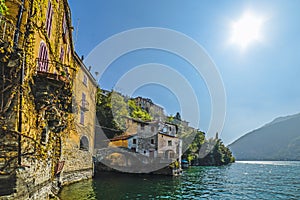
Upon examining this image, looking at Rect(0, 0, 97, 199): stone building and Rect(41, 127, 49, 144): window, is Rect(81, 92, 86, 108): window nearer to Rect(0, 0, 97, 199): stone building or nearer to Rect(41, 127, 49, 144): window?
Rect(0, 0, 97, 199): stone building

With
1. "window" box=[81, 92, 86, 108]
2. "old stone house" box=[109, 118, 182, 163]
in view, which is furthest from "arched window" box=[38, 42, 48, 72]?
"old stone house" box=[109, 118, 182, 163]

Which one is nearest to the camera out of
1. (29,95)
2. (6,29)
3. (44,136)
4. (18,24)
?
(6,29)

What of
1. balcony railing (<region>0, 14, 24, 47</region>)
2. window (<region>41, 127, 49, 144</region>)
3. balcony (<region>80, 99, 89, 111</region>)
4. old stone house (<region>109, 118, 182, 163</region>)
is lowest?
old stone house (<region>109, 118, 182, 163</region>)

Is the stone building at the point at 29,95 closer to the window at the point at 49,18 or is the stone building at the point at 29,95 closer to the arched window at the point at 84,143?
the window at the point at 49,18

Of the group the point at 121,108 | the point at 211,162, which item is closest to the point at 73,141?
the point at 121,108

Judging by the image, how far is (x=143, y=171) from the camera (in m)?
37.0

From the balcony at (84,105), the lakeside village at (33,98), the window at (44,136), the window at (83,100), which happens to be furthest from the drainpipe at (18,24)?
the window at (83,100)

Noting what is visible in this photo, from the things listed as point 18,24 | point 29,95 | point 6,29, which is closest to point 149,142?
point 29,95

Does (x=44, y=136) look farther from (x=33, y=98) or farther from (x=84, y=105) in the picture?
(x=84, y=105)

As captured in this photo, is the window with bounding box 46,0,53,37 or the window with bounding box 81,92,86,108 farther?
the window with bounding box 81,92,86,108

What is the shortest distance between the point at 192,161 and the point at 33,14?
263 ft

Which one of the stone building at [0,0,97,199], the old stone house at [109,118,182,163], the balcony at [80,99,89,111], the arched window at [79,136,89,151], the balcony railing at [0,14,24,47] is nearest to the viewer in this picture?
the balcony railing at [0,14,24,47]

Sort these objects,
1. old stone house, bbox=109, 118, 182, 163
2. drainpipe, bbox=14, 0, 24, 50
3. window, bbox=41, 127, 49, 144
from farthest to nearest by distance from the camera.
A: old stone house, bbox=109, 118, 182, 163, window, bbox=41, 127, 49, 144, drainpipe, bbox=14, 0, 24, 50

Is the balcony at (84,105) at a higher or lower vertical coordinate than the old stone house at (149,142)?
higher
